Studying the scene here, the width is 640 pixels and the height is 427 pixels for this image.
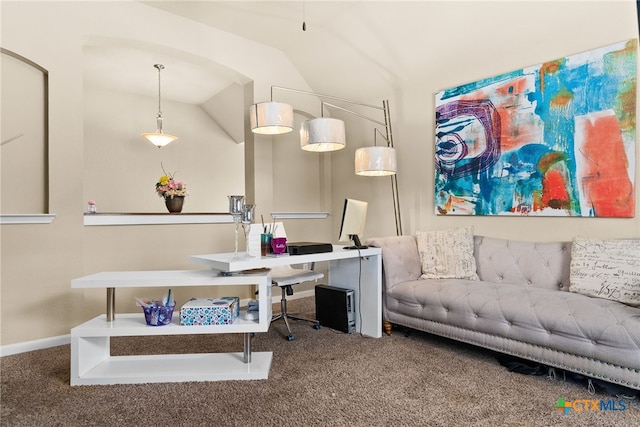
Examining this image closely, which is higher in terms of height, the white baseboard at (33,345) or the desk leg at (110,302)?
the desk leg at (110,302)

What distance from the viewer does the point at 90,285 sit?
215 cm

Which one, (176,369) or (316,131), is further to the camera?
(316,131)

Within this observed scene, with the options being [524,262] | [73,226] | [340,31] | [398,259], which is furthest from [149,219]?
[524,262]

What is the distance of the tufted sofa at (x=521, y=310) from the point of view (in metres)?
2.01

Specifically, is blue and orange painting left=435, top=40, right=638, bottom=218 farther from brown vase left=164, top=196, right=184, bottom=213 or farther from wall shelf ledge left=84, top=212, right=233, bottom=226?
brown vase left=164, top=196, right=184, bottom=213

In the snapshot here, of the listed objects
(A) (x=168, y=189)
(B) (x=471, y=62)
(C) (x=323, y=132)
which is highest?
(B) (x=471, y=62)

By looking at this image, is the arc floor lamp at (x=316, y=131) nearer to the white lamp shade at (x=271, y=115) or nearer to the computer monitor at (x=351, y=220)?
the white lamp shade at (x=271, y=115)

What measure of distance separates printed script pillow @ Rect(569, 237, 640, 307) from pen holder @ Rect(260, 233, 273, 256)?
1977mm

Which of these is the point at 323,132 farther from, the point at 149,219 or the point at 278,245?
the point at 149,219

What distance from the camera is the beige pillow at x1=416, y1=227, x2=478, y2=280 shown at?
10.2 ft

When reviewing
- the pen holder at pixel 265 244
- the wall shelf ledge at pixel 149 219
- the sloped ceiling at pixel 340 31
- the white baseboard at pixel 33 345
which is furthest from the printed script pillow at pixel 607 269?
the white baseboard at pixel 33 345

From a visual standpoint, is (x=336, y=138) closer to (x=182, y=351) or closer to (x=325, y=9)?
(x=325, y=9)

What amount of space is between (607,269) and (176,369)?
8.76 feet

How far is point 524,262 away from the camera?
2906 millimetres
